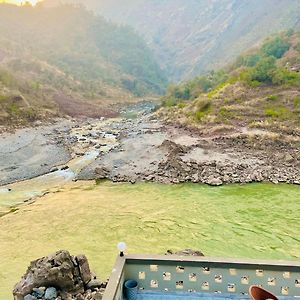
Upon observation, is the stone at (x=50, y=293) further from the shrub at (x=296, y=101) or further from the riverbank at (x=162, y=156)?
the shrub at (x=296, y=101)

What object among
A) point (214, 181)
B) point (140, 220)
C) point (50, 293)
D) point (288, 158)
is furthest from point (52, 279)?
point (288, 158)

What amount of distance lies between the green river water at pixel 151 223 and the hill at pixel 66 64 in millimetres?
26743

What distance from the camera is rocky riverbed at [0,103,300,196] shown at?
25.3 meters

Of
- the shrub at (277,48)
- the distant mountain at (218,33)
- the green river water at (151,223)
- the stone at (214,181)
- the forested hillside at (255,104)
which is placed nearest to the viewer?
the green river water at (151,223)

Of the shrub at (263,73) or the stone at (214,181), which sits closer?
the stone at (214,181)

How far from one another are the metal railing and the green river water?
262 inches

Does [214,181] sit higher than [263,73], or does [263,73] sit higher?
[263,73]

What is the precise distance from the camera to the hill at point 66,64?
58.0 m

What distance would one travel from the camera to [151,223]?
18.3 meters

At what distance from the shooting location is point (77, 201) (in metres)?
21.5

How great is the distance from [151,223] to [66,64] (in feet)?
326

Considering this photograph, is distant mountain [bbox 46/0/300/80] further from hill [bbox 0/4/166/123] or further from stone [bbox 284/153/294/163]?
stone [bbox 284/153/294/163]

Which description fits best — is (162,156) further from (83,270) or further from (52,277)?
(52,277)

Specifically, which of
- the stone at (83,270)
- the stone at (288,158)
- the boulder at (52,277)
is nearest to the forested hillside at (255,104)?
the stone at (288,158)
